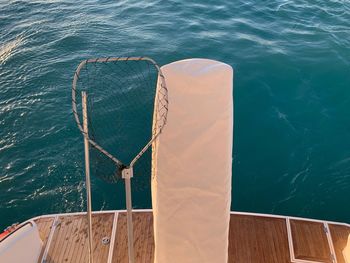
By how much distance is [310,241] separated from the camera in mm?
10188

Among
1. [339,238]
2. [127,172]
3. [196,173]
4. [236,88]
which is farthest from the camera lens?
[236,88]

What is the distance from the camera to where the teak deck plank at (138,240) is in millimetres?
9797

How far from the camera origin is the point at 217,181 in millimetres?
6172

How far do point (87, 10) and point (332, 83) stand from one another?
50.7 feet

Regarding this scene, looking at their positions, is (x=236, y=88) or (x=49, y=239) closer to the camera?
(x=49, y=239)

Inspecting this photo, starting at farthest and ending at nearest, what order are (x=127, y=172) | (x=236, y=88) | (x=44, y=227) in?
1. (x=236, y=88)
2. (x=44, y=227)
3. (x=127, y=172)

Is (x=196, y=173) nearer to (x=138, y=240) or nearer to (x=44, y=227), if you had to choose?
(x=138, y=240)

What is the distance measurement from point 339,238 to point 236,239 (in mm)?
2923

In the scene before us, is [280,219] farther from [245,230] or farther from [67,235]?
[67,235]

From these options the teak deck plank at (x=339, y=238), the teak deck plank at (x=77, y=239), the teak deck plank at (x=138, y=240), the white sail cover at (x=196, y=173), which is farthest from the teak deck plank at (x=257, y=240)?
the white sail cover at (x=196, y=173)

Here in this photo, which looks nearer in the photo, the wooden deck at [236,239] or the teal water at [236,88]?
the wooden deck at [236,239]

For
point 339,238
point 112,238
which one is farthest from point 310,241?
point 112,238

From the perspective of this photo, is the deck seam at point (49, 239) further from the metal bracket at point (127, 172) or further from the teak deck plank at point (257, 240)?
the metal bracket at point (127, 172)

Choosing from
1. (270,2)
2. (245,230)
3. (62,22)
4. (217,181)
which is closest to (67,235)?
(245,230)
